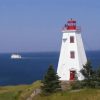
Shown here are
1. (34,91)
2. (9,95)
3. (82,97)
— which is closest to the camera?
(82,97)

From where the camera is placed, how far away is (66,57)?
4856cm

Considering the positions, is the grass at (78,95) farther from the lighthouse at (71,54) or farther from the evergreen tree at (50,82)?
the lighthouse at (71,54)

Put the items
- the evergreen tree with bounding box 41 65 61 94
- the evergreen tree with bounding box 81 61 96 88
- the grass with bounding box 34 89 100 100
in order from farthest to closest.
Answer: the evergreen tree with bounding box 81 61 96 88 < the evergreen tree with bounding box 41 65 61 94 < the grass with bounding box 34 89 100 100

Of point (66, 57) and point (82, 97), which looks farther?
point (66, 57)

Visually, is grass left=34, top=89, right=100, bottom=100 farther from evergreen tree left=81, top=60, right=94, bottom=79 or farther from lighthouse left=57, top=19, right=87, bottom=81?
lighthouse left=57, top=19, right=87, bottom=81

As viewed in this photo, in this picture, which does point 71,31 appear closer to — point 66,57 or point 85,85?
point 66,57

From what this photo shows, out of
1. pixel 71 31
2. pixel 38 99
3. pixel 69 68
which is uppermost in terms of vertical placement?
pixel 71 31

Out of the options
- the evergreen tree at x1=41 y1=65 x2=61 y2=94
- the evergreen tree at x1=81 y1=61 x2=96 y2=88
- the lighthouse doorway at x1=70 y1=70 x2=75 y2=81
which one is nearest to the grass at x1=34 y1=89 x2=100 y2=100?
the evergreen tree at x1=41 y1=65 x2=61 y2=94

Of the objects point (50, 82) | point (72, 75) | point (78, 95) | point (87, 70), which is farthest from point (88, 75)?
point (78, 95)

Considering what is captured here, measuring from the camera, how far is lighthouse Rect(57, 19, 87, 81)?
4819 centimetres

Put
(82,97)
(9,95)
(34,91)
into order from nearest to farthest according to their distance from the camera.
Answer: (82,97) → (34,91) → (9,95)

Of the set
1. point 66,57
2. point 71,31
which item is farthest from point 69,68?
point 71,31

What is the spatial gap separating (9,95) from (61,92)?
929 centimetres

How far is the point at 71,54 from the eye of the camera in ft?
159
